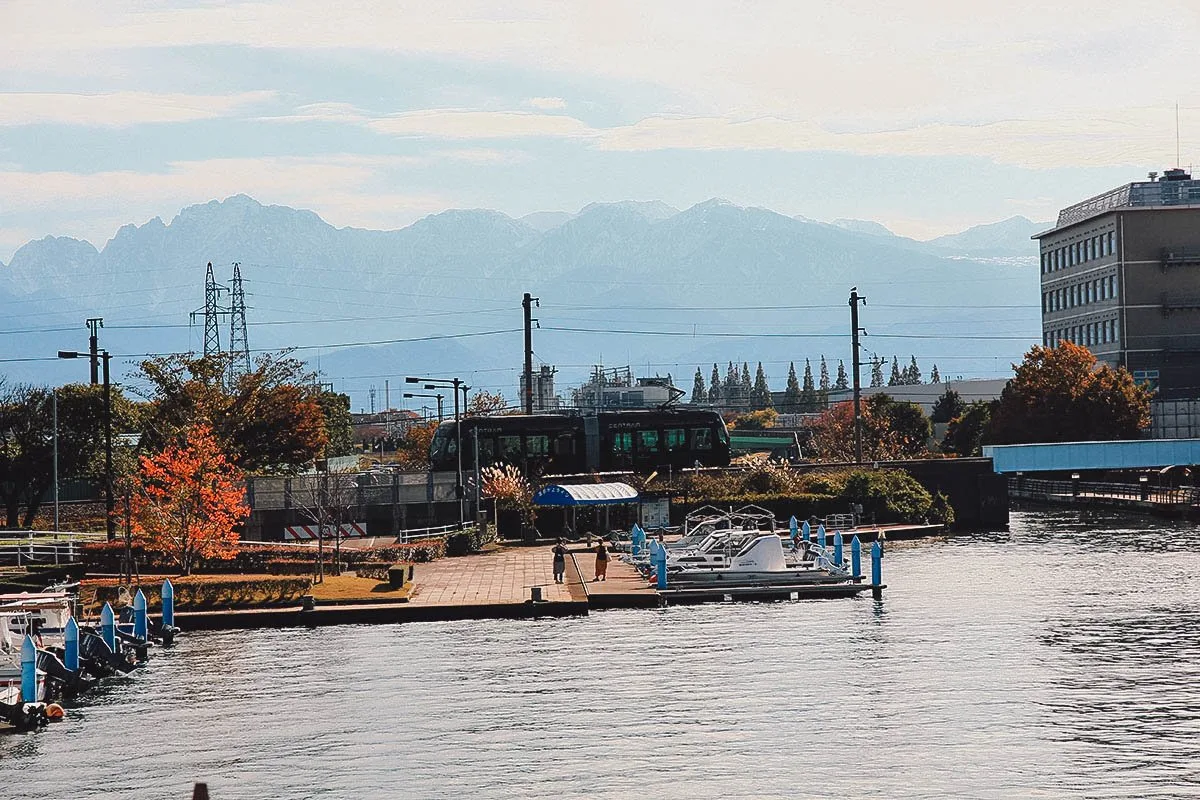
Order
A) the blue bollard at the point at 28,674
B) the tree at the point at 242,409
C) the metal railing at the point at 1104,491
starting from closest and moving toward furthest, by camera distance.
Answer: the blue bollard at the point at 28,674
the tree at the point at 242,409
the metal railing at the point at 1104,491

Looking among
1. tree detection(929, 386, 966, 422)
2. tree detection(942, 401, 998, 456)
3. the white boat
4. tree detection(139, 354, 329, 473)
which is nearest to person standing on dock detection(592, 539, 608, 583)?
the white boat

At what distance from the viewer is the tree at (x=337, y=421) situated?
158000mm

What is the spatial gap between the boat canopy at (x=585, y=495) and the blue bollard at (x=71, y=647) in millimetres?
35410

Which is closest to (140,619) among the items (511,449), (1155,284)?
(511,449)

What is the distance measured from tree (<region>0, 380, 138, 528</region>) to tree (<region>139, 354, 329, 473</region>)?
143 inches

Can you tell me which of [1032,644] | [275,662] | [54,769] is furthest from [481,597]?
[54,769]

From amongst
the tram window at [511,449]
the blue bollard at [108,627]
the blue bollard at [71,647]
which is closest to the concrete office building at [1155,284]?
the tram window at [511,449]

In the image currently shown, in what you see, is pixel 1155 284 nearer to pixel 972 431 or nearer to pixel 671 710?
pixel 972 431

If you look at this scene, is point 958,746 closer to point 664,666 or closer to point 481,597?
point 664,666

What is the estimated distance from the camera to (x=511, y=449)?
9131 centimetres

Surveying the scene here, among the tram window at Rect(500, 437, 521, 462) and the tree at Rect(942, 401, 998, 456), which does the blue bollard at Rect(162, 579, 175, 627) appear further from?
the tree at Rect(942, 401, 998, 456)

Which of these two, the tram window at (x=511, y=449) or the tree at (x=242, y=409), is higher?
the tree at (x=242, y=409)

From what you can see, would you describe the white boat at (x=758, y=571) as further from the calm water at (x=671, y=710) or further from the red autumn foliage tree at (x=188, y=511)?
the red autumn foliage tree at (x=188, y=511)

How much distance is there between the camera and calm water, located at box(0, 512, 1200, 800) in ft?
99.0
